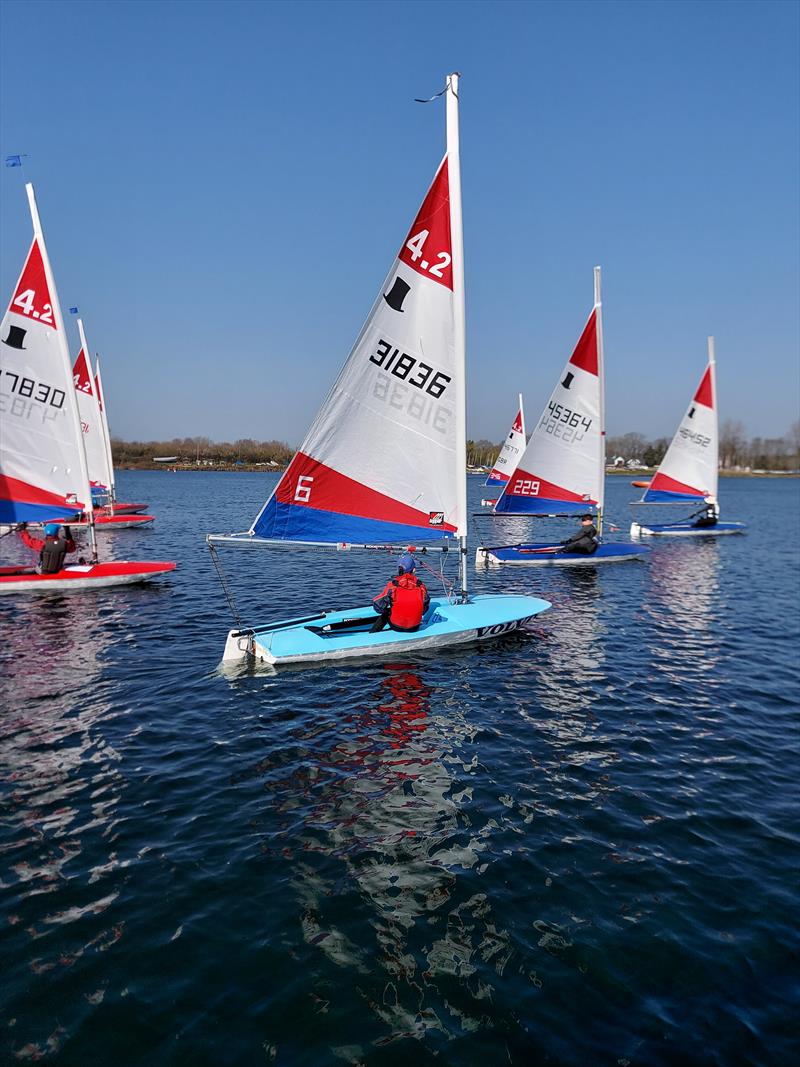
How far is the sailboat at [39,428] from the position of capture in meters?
22.2

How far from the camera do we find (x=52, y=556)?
23.6 metres

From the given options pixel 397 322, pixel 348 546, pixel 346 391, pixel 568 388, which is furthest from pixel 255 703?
pixel 568 388

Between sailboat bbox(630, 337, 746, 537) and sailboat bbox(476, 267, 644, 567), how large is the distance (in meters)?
14.5

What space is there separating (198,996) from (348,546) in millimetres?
10701

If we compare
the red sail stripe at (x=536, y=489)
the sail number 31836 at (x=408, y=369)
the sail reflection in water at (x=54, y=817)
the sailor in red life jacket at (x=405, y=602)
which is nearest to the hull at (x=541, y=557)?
the red sail stripe at (x=536, y=489)

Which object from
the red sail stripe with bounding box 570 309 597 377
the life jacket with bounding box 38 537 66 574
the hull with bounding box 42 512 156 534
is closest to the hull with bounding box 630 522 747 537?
the red sail stripe with bounding box 570 309 597 377

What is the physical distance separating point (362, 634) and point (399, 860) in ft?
26.8

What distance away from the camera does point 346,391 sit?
50.6ft

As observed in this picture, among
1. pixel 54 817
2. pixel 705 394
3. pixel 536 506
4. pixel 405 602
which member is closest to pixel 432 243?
pixel 405 602

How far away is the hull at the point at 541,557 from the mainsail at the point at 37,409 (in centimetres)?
1764

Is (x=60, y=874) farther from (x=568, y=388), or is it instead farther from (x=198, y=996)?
(x=568, y=388)

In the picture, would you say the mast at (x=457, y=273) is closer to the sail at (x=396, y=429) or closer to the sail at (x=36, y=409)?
the sail at (x=396, y=429)

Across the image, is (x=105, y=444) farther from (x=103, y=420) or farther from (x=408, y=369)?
(x=408, y=369)

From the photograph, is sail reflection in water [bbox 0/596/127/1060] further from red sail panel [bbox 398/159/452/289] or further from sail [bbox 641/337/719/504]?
sail [bbox 641/337/719/504]
